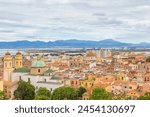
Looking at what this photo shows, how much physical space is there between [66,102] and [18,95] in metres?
7.19

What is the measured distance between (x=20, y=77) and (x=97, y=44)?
198ft

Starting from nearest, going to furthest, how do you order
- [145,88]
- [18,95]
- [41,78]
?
[18,95]
[145,88]
[41,78]

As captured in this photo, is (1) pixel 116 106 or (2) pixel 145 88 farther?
(2) pixel 145 88

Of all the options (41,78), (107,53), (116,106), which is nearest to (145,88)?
(41,78)

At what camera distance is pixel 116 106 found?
1.05 meters

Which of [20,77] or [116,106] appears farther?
[20,77]

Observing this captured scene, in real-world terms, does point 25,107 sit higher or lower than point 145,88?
higher

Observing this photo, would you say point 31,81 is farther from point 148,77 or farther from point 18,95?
point 148,77

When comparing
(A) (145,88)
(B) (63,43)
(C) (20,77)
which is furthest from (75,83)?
(B) (63,43)

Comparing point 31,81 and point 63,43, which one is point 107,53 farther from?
point 63,43

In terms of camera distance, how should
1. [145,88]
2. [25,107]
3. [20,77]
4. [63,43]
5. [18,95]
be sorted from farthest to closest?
[63,43], [20,77], [145,88], [18,95], [25,107]

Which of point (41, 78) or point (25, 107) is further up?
point (25, 107)

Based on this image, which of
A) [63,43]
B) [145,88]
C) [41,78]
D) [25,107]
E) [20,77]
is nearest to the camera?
[25,107]

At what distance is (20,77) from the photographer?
1128 centimetres
